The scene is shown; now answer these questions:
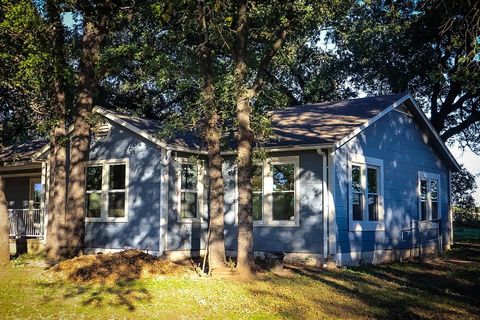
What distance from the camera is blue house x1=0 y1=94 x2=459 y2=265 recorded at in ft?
→ 49.7

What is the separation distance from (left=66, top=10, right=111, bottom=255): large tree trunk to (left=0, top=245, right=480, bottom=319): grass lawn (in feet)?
7.20

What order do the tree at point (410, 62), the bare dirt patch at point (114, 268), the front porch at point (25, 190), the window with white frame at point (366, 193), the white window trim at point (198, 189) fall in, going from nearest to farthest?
the bare dirt patch at point (114, 268) → the window with white frame at point (366, 193) → the white window trim at point (198, 189) → the front porch at point (25, 190) → the tree at point (410, 62)

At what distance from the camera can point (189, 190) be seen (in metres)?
16.8

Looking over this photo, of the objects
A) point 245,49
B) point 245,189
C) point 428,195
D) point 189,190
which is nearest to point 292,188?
point 189,190

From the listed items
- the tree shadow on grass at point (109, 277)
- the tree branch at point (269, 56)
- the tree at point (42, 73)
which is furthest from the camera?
the tree at point (42, 73)

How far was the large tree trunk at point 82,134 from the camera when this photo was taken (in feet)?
50.3

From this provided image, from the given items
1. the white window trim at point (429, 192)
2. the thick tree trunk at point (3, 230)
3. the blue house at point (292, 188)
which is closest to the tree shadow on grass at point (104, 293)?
the thick tree trunk at point (3, 230)

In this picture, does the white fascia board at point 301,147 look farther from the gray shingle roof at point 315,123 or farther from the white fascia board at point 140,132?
the white fascia board at point 140,132

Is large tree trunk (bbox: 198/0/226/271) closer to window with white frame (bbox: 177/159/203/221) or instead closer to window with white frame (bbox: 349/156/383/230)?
window with white frame (bbox: 177/159/203/221)

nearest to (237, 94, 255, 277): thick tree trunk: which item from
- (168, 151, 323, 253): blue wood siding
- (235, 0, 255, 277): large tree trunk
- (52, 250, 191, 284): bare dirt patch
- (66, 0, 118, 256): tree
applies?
(235, 0, 255, 277): large tree trunk

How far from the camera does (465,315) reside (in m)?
9.36

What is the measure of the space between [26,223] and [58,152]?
224 inches

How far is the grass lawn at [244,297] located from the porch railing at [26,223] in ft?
22.0

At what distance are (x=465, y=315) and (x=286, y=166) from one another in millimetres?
7328
